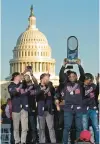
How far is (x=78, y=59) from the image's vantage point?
10703 millimetres

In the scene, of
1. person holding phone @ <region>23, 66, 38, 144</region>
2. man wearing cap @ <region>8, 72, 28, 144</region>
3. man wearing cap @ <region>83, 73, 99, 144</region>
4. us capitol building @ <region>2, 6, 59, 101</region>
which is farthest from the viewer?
us capitol building @ <region>2, 6, 59, 101</region>

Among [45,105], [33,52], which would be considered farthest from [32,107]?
[33,52]

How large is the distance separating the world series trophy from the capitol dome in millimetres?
110893

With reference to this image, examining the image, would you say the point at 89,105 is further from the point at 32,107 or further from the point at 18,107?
the point at 18,107

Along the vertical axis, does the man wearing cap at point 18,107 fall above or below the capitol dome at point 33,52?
below

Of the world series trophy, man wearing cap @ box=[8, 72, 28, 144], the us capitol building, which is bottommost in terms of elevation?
man wearing cap @ box=[8, 72, 28, 144]

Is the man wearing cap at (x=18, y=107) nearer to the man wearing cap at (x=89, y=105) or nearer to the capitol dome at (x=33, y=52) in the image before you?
the man wearing cap at (x=89, y=105)

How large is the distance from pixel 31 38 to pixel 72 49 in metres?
125

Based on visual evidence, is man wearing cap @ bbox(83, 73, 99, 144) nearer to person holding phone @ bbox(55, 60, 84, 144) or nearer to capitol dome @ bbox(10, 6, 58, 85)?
person holding phone @ bbox(55, 60, 84, 144)

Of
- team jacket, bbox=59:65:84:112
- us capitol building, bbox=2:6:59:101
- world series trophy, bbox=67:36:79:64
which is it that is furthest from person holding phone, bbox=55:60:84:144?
us capitol building, bbox=2:6:59:101

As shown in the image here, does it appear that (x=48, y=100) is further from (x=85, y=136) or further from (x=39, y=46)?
(x=39, y=46)

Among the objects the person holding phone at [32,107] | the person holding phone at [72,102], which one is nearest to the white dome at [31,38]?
the person holding phone at [32,107]

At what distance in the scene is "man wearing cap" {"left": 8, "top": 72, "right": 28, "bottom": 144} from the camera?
1095 centimetres

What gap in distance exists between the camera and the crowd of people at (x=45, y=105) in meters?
10.8
